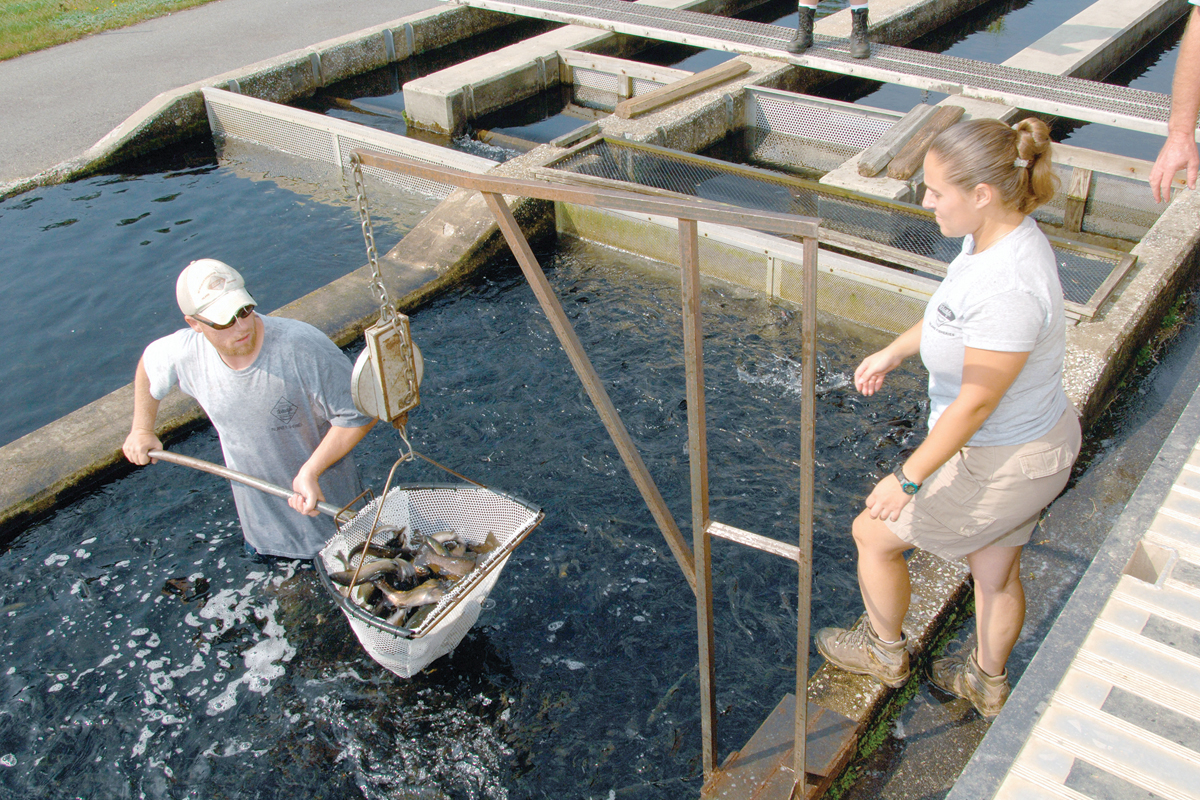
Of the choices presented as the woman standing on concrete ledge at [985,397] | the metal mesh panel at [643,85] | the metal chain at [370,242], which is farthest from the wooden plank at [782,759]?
the metal mesh panel at [643,85]

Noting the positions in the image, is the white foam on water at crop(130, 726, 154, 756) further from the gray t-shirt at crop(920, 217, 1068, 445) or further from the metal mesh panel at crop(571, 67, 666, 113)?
the metal mesh panel at crop(571, 67, 666, 113)

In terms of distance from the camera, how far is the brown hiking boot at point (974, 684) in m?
3.32

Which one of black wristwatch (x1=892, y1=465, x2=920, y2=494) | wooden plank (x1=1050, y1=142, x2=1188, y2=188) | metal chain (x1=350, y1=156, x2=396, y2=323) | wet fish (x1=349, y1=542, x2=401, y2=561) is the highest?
metal chain (x1=350, y1=156, x2=396, y2=323)

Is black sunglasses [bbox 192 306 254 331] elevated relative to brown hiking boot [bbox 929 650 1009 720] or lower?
elevated

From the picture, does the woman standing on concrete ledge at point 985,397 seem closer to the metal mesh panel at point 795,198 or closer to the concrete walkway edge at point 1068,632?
Answer: the concrete walkway edge at point 1068,632

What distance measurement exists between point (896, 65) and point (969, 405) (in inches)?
329

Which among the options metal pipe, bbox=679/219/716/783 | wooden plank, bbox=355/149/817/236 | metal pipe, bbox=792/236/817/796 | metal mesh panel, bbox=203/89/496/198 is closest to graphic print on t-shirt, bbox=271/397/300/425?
wooden plank, bbox=355/149/817/236

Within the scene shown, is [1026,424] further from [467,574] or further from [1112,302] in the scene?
[1112,302]

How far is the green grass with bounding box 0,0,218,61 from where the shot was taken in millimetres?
13312

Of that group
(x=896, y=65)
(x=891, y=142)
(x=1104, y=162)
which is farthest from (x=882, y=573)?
(x=896, y=65)

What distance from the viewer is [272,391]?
12.2ft

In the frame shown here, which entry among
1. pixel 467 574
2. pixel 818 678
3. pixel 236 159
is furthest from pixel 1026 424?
pixel 236 159

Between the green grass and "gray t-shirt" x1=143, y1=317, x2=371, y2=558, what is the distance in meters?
12.4

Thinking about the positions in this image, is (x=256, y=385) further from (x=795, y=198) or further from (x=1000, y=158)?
(x=795, y=198)
